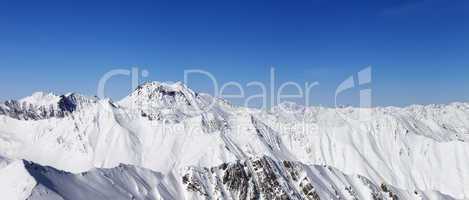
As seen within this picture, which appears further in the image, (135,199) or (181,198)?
(181,198)

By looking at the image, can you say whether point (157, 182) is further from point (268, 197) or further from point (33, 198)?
point (33, 198)

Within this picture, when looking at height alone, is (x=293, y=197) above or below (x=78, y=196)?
below

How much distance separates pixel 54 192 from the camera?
126688 mm

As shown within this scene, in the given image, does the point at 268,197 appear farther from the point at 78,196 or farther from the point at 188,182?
the point at 78,196

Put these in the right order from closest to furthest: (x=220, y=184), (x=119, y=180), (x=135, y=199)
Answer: (x=135, y=199) < (x=119, y=180) < (x=220, y=184)

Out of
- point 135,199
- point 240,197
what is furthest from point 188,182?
point 135,199

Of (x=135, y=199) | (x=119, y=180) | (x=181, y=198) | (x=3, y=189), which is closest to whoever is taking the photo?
(x=3, y=189)

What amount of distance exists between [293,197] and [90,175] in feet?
273

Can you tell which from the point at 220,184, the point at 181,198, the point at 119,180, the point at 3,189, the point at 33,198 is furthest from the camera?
the point at 220,184

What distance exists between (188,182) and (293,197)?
Result: 44.3 metres

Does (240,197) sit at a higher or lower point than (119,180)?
lower

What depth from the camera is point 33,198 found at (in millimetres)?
120500

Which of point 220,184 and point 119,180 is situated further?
point 220,184

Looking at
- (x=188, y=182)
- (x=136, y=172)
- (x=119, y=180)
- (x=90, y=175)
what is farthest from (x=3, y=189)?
(x=188, y=182)
